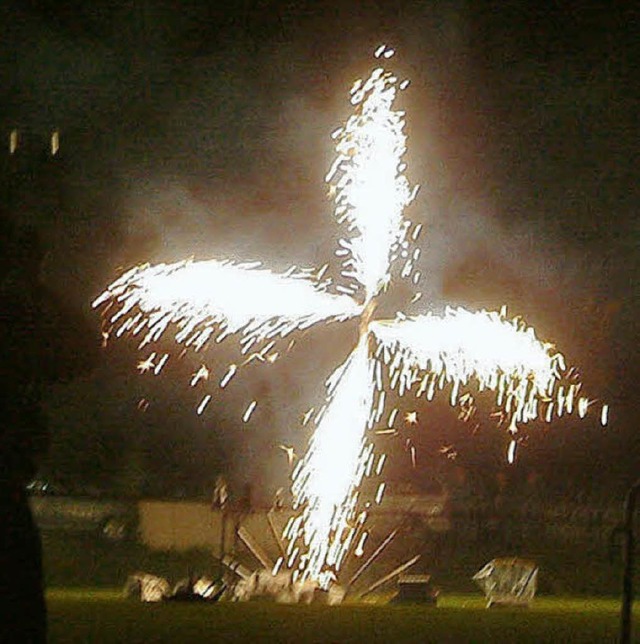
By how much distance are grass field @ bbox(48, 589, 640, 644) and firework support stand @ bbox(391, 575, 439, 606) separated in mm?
1514

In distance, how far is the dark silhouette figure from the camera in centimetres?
482

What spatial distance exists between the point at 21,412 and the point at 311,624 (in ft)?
16.8

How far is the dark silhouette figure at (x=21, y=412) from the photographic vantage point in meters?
4.82

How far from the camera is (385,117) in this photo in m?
13.0

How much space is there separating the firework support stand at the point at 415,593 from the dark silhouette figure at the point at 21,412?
31.5 ft

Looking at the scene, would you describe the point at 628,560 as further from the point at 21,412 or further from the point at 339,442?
the point at 339,442

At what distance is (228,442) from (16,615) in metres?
23.6

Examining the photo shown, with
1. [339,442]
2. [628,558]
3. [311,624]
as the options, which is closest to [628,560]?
[628,558]

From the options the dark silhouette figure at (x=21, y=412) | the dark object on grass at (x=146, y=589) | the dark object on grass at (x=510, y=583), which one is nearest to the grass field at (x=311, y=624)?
the dark object on grass at (x=146, y=589)

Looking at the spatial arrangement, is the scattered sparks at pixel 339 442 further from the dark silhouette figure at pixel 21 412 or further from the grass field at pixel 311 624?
the dark silhouette figure at pixel 21 412

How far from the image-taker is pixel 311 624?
963 centimetres

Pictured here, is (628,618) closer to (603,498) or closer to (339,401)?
(339,401)

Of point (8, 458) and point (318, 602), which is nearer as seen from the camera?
point (8, 458)

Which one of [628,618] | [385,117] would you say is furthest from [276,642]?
[385,117]
